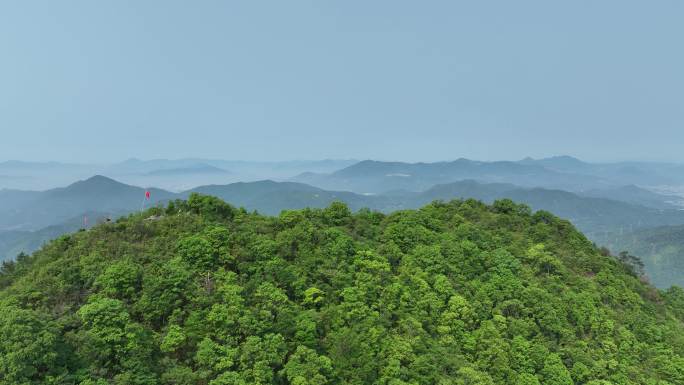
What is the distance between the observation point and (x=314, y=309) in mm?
27703

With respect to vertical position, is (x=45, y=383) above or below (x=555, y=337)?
above

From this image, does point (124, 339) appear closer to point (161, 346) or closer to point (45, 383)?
point (161, 346)

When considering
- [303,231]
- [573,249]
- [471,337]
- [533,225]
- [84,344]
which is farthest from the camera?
[533,225]

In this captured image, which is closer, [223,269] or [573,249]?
[223,269]

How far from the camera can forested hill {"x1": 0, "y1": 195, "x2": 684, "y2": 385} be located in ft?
70.5

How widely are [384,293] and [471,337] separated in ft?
24.2

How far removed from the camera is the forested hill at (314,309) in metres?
21.5

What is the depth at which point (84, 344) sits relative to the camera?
805 inches

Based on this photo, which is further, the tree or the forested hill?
the tree

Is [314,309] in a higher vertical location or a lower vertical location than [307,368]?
higher

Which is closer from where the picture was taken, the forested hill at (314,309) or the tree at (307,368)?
the forested hill at (314,309)

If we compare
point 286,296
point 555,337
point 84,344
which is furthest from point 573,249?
point 84,344

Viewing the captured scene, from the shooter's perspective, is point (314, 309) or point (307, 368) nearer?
point (307, 368)

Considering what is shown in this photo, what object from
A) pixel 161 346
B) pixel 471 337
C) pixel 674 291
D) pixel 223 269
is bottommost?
pixel 674 291
